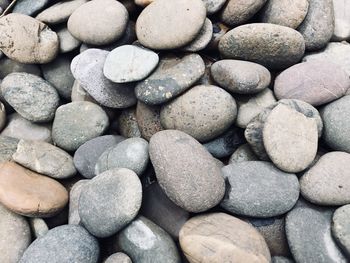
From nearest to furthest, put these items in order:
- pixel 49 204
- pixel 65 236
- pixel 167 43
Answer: pixel 65 236, pixel 49 204, pixel 167 43

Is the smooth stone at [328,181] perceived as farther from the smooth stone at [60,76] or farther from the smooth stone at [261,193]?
the smooth stone at [60,76]

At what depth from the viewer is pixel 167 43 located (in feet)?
5.03

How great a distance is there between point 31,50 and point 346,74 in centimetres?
134

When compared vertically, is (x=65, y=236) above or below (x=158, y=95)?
below

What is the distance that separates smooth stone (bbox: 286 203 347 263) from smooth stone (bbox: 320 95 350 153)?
267 mm

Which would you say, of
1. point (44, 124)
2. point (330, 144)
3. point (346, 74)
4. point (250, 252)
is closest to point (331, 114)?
point (330, 144)

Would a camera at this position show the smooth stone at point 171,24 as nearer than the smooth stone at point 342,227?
No

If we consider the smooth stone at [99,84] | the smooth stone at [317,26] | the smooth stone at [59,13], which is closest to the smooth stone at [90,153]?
the smooth stone at [99,84]

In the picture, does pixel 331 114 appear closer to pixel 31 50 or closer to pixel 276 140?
pixel 276 140

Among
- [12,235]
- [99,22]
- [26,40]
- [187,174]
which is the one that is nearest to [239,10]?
[99,22]

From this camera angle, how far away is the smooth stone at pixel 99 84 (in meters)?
1.63

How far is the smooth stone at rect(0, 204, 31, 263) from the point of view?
1.32 metres

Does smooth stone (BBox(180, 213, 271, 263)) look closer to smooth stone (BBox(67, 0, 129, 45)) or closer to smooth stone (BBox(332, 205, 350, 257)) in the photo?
smooth stone (BBox(332, 205, 350, 257))

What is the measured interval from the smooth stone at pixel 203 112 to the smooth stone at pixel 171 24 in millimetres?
210
